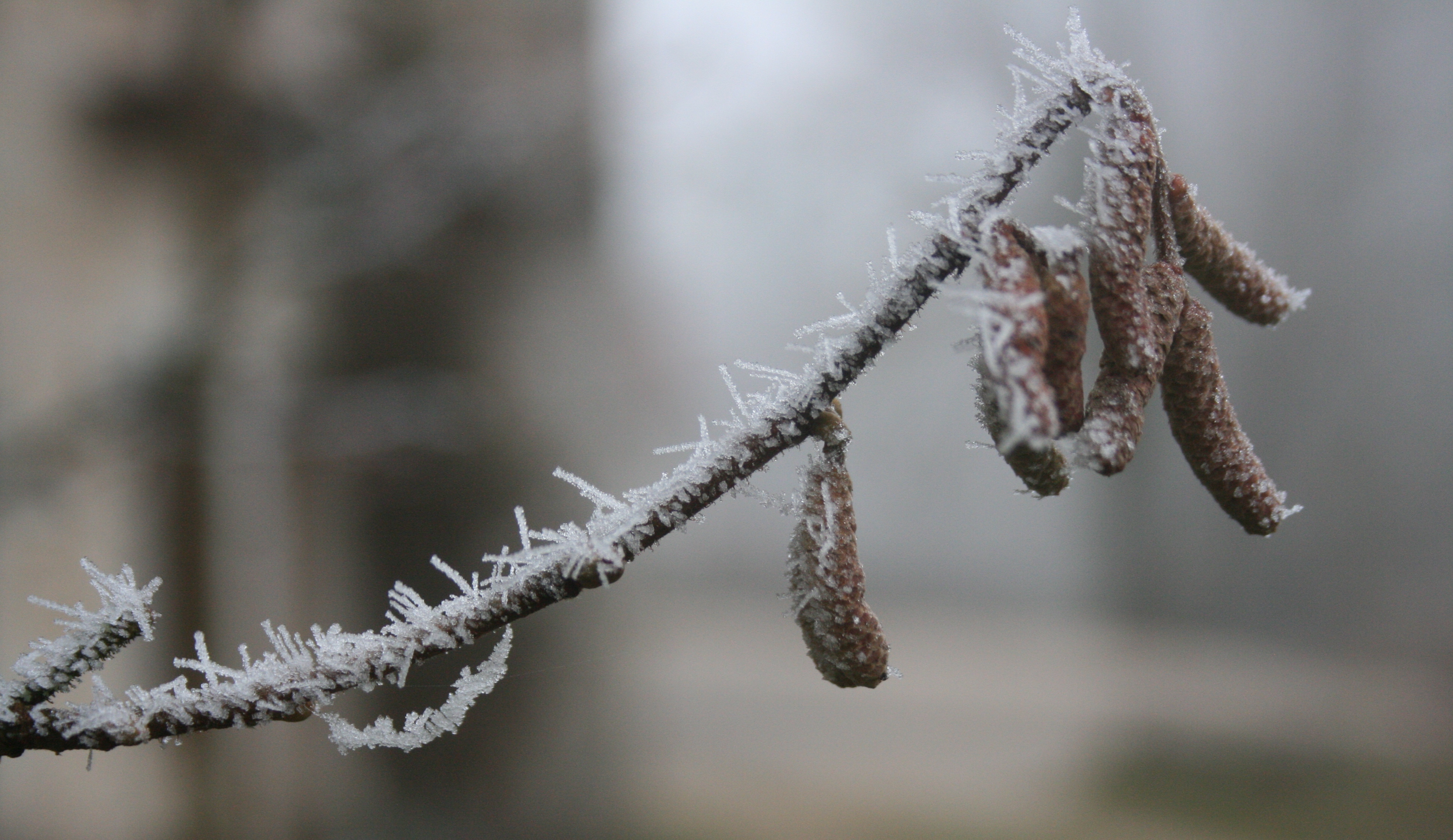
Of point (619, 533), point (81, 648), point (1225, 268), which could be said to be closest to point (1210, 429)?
point (1225, 268)

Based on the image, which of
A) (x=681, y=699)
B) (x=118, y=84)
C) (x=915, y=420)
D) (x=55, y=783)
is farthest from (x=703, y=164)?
(x=55, y=783)

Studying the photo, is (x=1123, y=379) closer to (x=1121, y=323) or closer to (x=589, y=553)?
(x=1121, y=323)

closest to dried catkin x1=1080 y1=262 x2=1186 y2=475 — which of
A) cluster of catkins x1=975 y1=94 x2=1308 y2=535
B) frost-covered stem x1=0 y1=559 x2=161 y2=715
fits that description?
cluster of catkins x1=975 y1=94 x2=1308 y2=535

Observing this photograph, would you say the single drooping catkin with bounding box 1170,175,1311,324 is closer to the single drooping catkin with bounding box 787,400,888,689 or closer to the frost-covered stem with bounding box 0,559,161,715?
the single drooping catkin with bounding box 787,400,888,689

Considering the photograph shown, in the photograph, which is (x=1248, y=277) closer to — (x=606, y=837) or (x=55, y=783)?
(x=55, y=783)

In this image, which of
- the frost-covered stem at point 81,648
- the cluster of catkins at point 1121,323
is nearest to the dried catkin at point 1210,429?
the cluster of catkins at point 1121,323

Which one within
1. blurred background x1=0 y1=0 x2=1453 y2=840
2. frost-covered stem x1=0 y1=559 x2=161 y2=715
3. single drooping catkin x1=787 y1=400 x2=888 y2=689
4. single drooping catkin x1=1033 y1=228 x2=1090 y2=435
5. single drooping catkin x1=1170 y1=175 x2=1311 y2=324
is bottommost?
frost-covered stem x1=0 y1=559 x2=161 y2=715
